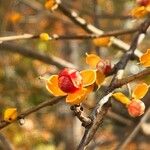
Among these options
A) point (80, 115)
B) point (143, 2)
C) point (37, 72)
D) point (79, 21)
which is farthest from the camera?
point (37, 72)

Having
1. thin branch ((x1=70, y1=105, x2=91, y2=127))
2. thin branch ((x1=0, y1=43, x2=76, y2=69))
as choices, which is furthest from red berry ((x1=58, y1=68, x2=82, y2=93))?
Result: thin branch ((x1=0, y1=43, x2=76, y2=69))

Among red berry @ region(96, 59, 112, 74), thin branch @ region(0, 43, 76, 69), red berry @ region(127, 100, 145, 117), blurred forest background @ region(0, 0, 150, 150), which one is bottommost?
red berry @ region(127, 100, 145, 117)

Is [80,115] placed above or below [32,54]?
below

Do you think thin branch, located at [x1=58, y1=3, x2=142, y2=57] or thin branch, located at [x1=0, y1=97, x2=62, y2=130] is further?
thin branch, located at [x1=58, y1=3, x2=142, y2=57]

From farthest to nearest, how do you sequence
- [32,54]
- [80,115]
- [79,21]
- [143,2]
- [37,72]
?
[37,72] → [32,54] → [79,21] → [143,2] → [80,115]

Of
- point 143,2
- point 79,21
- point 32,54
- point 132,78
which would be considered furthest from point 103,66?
point 32,54

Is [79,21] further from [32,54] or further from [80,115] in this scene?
[80,115]

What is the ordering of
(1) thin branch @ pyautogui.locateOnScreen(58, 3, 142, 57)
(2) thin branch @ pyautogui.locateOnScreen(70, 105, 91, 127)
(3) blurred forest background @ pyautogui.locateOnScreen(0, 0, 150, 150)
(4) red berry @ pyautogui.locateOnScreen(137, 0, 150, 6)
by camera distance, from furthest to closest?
(3) blurred forest background @ pyautogui.locateOnScreen(0, 0, 150, 150)
(1) thin branch @ pyautogui.locateOnScreen(58, 3, 142, 57)
(4) red berry @ pyautogui.locateOnScreen(137, 0, 150, 6)
(2) thin branch @ pyautogui.locateOnScreen(70, 105, 91, 127)

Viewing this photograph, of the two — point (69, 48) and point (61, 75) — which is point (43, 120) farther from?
point (61, 75)

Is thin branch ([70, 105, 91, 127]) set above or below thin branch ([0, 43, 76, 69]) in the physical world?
below

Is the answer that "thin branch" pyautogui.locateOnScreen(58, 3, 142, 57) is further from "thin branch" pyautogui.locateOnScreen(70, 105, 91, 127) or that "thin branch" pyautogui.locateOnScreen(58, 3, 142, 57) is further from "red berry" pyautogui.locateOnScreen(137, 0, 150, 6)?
"thin branch" pyautogui.locateOnScreen(70, 105, 91, 127)
